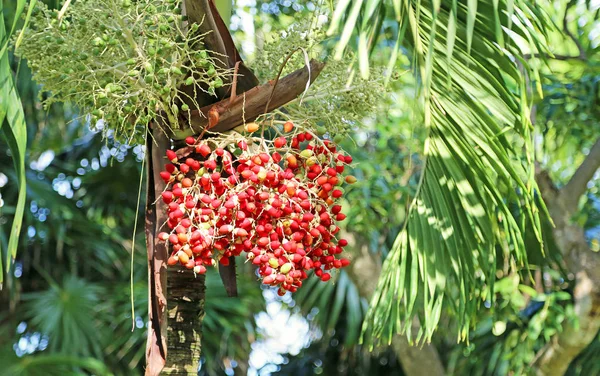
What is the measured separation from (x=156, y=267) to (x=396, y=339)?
252 cm

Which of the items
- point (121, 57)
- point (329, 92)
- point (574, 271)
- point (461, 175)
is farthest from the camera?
point (574, 271)

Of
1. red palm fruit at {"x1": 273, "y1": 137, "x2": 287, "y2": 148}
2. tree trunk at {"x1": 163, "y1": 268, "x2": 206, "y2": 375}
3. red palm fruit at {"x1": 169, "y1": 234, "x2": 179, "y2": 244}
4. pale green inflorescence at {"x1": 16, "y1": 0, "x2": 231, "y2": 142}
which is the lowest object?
tree trunk at {"x1": 163, "y1": 268, "x2": 206, "y2": 375}

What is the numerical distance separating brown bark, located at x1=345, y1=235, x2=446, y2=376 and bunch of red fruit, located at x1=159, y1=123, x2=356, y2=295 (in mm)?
2419

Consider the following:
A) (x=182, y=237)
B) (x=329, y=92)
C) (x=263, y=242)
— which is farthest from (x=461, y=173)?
A: (x=182, y=237)

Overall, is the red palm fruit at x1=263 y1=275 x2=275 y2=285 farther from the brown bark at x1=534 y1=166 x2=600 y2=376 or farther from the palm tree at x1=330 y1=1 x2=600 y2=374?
the brown bark at x1=534 y1=166 x2=600 y2=376

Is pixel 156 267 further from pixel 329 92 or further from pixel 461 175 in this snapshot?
pixel 461 175

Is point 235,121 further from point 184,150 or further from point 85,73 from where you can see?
point 85,73

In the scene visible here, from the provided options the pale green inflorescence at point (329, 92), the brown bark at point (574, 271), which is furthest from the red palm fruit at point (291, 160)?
the brown bark at point (574, 271)

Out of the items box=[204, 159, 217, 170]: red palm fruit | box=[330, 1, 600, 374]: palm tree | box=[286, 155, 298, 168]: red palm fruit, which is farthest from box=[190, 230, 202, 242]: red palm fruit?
box=[330, 1, 600, 374]: palm tree

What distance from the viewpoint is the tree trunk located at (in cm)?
151

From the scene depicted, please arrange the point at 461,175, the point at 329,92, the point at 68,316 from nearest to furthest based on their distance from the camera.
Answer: the point at 329,92 < the point at 461,175 < the point at 68,316

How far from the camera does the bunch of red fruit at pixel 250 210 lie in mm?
1275

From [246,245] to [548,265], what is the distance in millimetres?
2720

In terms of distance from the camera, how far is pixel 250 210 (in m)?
1.27
